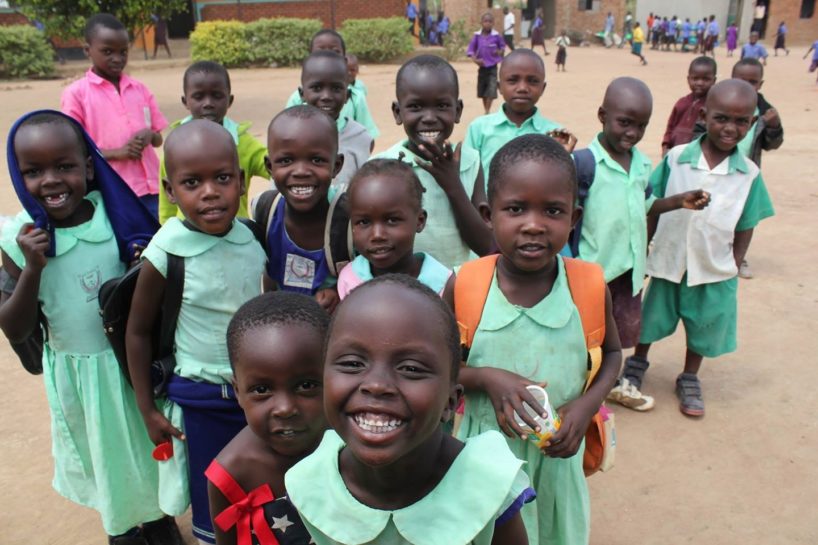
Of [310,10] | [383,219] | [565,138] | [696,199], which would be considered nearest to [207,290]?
[383,219]

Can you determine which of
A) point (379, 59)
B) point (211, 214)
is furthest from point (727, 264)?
point (379, 59)

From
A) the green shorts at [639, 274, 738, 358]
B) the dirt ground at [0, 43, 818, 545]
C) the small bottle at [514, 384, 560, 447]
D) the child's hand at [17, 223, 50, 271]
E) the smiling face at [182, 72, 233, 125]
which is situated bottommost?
the dirt ground at [0, 43, 818, 545]

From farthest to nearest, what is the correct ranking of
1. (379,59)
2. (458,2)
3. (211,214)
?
1. (458,2)
2. (379,59)
3. (211,214)

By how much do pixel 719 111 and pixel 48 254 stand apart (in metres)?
2.78

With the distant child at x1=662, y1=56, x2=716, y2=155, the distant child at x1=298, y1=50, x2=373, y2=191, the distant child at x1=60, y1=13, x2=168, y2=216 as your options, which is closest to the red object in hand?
the distant child at x1=298, y1=50, x2=373, y2=191

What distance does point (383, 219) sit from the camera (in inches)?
81.1

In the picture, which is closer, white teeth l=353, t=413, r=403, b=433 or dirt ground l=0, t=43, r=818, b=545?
white teeth l=353, t=413, r=403, b=433

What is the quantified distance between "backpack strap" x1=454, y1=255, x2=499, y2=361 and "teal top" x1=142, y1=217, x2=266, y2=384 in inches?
26.9

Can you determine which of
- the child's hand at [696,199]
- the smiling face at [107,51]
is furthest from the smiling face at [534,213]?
the smiling face at [107,51]

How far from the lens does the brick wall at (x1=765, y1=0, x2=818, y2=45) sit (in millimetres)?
29688

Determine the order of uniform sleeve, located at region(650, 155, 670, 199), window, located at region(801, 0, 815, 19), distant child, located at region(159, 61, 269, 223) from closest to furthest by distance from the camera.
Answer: distant child, located at region(159, 61, 269, 223) < uniform sleeve, located at region(650, 155, 670, 199) < window, located at region(801, 0, 815, 19)

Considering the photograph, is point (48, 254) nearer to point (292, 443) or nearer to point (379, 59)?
point (292, 443)

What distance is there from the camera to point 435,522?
121 centimetres

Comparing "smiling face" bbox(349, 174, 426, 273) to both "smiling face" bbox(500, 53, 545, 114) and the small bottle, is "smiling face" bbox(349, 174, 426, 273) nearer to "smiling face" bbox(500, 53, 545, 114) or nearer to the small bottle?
the small bottle
